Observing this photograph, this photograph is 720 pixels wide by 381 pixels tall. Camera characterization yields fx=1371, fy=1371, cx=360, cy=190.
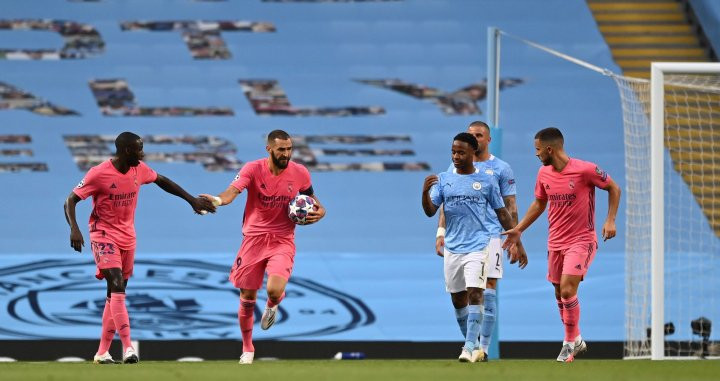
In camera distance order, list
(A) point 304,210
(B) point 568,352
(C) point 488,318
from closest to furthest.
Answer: (A) point 304,210
(B) point 568,352
(C) point 488,318

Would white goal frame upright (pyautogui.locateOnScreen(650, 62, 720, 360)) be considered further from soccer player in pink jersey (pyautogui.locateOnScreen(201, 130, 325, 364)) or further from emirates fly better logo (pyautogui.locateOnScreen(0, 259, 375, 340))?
emirates fly better logo (pyautogui.locateOnScreen(0, 259, 375, 340))

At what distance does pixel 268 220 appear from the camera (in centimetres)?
1126

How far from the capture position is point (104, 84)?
834 inches

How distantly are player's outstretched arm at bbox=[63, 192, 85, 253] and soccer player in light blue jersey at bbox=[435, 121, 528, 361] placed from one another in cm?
300

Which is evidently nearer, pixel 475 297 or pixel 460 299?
pixel 475 297

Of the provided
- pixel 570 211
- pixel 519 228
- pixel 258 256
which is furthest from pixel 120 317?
pixel 570 211

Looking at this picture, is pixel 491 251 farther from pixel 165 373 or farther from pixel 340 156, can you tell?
pixel 340 156

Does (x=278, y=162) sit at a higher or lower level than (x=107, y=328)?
higher

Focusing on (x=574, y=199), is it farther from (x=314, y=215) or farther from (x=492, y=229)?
(x=314, y=215)

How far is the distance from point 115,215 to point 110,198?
0.48 ft

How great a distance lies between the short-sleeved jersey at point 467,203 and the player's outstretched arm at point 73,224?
284 centimetres

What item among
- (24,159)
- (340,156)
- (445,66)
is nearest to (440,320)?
(340,156)

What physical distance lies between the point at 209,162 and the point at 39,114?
2771 millimetres

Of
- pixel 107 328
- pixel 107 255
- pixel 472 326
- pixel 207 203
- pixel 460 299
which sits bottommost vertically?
pixel 107 328
